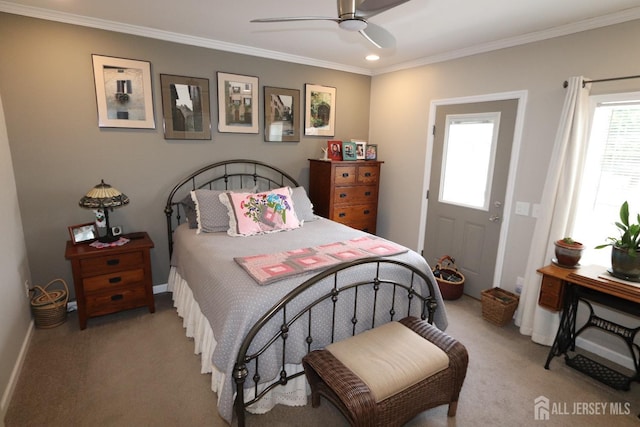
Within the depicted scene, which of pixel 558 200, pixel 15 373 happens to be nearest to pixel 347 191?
pixel 558 200

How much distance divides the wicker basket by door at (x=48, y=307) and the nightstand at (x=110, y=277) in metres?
0.26

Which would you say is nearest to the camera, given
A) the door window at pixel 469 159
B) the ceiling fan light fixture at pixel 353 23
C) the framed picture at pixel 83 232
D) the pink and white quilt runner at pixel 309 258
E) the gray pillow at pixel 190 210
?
the ceiling fan light fixture at pixel 353 23

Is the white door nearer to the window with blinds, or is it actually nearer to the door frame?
the door frame

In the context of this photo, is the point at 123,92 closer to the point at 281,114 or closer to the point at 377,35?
the point at 281,114

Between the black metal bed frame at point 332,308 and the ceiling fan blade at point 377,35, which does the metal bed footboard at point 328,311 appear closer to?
the black metal bed frame at point 332,308

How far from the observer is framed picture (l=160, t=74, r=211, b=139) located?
327 cm

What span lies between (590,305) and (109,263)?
3.80m

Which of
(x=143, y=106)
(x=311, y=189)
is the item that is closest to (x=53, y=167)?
(x=143, y=106)

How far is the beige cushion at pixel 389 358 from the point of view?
1665 millimetres

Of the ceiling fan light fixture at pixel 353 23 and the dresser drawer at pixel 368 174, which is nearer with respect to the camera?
the ceiling fan light fixture at pixel 353 23

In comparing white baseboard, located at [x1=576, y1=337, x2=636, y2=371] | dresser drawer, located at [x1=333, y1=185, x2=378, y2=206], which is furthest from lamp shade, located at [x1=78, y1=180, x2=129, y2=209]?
white baseboard, located at [x1=576, y1=337, x2=636, y2=371]

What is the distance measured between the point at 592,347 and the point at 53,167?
15.9 feet

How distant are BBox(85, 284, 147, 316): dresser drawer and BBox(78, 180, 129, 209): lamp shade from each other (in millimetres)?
754

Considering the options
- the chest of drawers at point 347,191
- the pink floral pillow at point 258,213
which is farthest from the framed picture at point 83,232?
the chest of drawers at point 347,191
